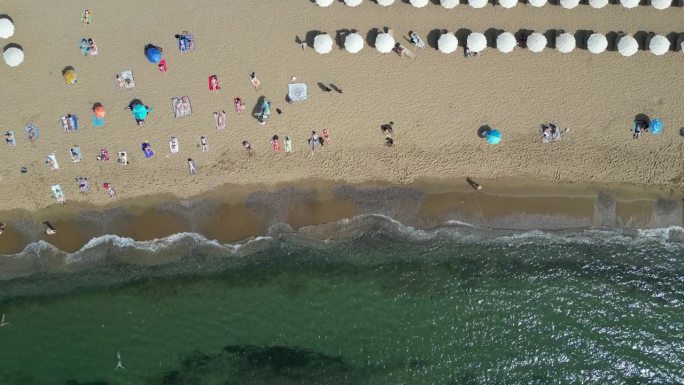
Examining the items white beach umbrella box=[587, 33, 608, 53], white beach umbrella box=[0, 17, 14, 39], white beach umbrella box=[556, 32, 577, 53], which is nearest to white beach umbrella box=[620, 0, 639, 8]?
white beach umbrella box=[587, 33, 608, 53]

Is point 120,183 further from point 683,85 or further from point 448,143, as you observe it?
point 683,85

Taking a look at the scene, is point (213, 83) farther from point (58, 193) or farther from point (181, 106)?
point (58, 193)

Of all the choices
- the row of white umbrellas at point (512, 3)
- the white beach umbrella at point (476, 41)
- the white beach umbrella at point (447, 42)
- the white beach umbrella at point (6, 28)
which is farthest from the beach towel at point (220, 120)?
the white beach umbrella at point (476, 41)

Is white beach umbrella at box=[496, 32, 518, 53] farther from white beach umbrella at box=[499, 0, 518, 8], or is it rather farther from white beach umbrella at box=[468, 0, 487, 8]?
white beach umbrella at box=[468, 0, 487, 8]

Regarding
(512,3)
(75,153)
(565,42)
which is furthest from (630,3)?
(75,153)

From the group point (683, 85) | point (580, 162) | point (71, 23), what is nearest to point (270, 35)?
point (71, 23)

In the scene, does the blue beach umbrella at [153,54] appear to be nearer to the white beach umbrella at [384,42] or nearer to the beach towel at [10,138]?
the beach towel at [10,138]
